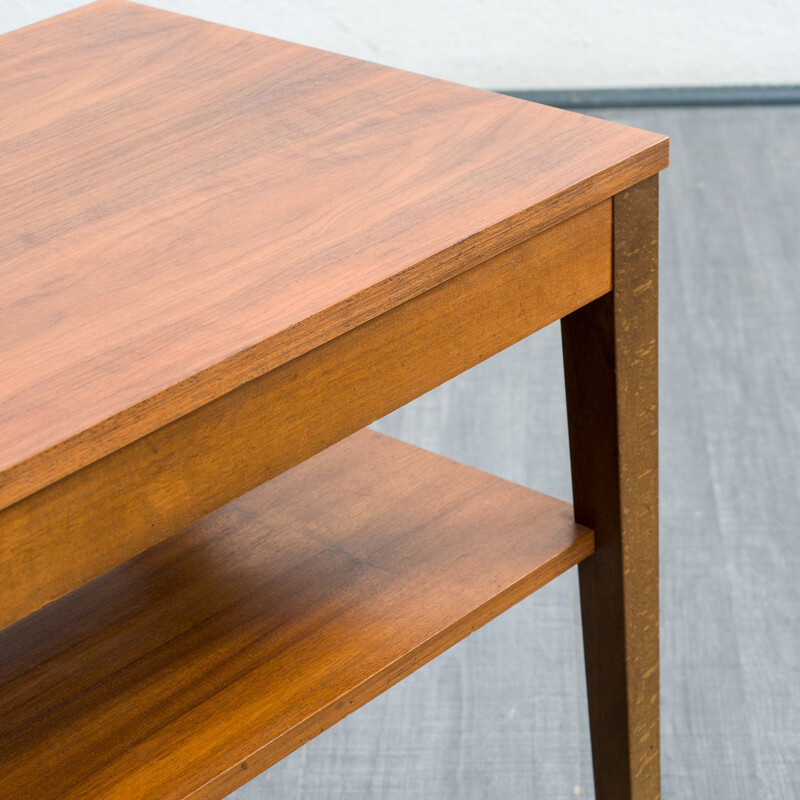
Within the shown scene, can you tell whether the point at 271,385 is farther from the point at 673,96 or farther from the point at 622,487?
the point at 673,96

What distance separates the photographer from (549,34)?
275 cm

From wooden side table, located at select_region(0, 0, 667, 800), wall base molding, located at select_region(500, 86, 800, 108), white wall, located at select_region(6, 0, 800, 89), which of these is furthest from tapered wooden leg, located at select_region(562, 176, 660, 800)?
white wall, located at select_region(6, 0, 800, 89)

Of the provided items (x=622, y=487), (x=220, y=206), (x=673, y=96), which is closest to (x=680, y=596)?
(x=622, y=487)

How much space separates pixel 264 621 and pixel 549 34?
219 centimetres

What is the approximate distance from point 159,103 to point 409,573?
0.37 meters

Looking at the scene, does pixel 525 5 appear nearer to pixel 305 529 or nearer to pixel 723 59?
pixel 723 59

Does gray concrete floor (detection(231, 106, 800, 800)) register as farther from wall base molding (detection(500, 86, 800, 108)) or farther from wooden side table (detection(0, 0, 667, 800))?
wall base molding (detection(500, 86, 800, 108))

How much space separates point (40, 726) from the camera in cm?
76

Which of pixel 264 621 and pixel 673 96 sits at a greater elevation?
pixel 264 621

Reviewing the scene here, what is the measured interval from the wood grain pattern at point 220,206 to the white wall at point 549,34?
74.2 inches

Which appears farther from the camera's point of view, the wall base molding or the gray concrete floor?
the wall base molding

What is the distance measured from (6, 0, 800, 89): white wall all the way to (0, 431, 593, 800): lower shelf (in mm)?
1963

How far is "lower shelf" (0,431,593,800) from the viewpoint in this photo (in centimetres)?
72

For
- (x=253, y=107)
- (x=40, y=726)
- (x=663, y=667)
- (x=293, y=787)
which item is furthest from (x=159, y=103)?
(x=663, y=667)
